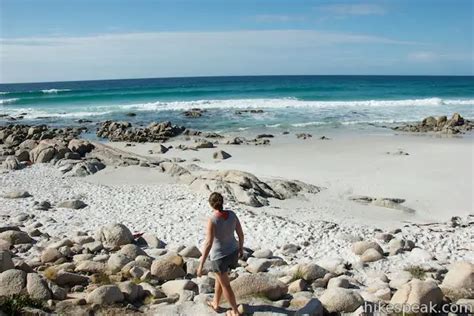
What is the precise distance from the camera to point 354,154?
2048cm

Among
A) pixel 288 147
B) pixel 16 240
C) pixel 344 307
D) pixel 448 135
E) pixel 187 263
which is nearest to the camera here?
pixel 344 307

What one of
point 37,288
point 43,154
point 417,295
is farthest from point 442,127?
point 37,288

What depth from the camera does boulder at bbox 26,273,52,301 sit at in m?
6.83

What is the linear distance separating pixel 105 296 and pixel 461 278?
501cm

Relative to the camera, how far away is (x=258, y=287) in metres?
7.15

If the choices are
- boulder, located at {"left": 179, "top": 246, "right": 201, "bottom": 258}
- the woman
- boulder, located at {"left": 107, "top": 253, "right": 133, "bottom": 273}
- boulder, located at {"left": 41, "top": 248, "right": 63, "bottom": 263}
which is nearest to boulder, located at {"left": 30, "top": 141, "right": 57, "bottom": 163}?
boulder, located at {"left": 41, "top": 248, "right": 63, "bottom": 263}

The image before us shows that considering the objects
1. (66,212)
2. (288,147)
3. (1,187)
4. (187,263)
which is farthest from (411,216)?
(1,187)

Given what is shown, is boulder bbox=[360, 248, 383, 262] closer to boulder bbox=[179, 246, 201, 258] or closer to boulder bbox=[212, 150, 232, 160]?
boulder bbox=[179, 246, 201, 258]

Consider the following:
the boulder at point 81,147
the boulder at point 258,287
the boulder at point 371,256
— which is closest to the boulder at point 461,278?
the boulder at point 371,256

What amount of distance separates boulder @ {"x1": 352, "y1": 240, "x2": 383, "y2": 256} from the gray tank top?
429 cm

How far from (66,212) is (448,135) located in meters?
20.4

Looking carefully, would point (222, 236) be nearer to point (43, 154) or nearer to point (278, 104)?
point (43, 154)

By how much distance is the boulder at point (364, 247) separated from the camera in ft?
32.0

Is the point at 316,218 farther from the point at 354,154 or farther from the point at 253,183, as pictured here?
the point at 354,154
